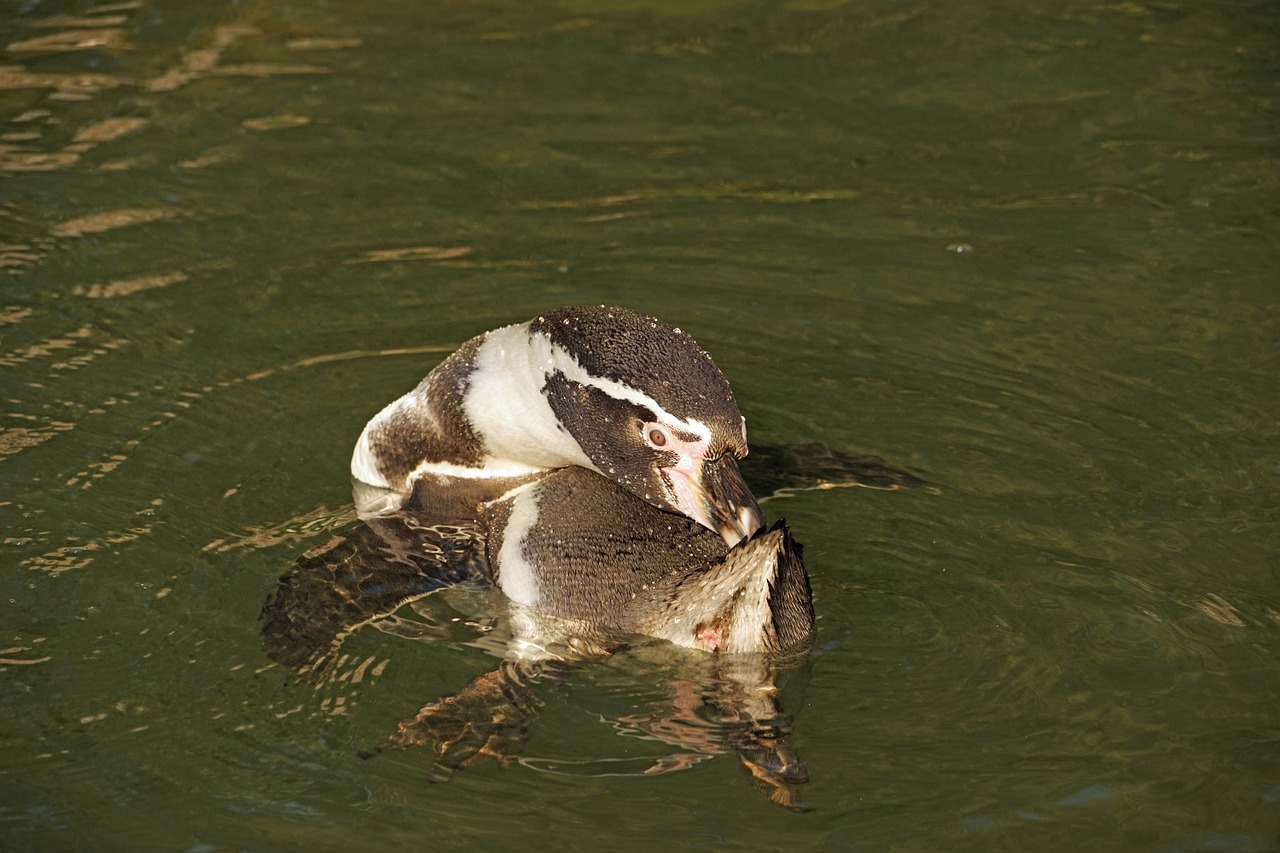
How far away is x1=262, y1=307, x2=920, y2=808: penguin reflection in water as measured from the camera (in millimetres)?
4742

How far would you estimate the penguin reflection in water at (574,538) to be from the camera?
15.6 feet

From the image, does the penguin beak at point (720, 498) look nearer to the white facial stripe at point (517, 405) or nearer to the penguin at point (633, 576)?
the penguin at point (633, 576)

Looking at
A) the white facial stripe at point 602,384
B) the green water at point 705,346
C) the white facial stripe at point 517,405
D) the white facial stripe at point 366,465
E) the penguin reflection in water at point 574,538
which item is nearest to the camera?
the green water at point 705,346

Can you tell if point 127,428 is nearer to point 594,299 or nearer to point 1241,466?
point 594,299

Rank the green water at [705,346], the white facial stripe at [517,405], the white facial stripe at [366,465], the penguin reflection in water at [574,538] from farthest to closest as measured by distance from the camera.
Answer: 1. the white facial stripe at [366,465]
2. the white facial stripe at [517,405]
3. the penguin reflection in water at [574,538]
4. the green water at [705,346]

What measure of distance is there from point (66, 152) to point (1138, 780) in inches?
242

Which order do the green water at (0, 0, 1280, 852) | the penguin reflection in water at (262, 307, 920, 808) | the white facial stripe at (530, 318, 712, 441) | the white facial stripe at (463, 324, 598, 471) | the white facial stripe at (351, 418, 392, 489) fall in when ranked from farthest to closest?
the white facial stripe at (351, 418, 392, 489) → the white facial stripe at (463, 324, 598, 471) → the white facial stripe at (530, 318, 712, 441) → the penguin reflection in water at (262, 307, 920, 808) → the green water at (0, 0, 1280, 852)

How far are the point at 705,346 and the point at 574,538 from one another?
208cm

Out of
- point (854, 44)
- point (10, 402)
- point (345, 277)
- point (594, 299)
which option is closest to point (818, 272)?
point (594, 299)

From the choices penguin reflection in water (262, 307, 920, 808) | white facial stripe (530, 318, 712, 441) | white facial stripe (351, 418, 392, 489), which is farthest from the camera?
white facial stripe (351, 418, 392, 489)

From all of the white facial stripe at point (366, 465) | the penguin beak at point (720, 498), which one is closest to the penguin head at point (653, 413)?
the penguin beak at point (720, 498)

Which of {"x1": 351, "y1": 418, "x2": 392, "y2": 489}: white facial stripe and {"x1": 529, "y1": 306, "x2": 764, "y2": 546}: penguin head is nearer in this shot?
{"x1": 529, "y1": 306, "x2": 764, "y2": 546}: penguin head

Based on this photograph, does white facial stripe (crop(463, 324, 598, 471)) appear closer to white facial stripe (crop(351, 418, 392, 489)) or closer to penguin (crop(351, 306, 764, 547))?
penguin (crop(351, 306, 764, 547))

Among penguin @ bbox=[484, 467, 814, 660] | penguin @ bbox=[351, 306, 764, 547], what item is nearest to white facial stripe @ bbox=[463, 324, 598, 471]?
penguin @ bbox=[351, 306, 764, 547]
